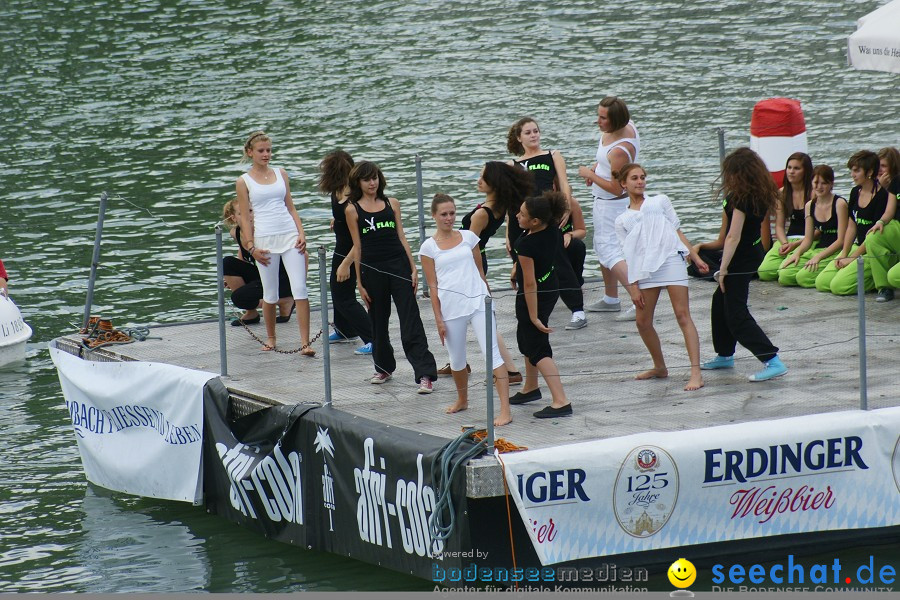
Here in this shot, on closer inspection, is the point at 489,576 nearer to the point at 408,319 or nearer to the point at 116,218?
the point at 408,319

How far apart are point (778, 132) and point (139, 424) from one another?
290 inches

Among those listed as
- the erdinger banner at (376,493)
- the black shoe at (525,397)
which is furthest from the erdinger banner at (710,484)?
the black shoe at (525,397)

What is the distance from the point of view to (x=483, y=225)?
10633mm

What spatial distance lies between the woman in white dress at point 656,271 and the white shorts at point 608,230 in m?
1.86

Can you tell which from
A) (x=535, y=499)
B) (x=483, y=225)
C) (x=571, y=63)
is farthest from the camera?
(x=571, y=63)

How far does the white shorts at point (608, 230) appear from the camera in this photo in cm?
1212

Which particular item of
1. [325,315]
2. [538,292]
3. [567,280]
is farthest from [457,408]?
[567,280]

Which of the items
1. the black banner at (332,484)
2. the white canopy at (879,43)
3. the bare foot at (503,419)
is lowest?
the black banner at (332,484)

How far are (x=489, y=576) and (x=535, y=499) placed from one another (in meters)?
0.62

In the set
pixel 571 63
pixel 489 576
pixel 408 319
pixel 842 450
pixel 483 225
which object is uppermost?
pixel 571 63

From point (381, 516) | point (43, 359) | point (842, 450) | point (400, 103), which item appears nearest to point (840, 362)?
point (842, 450)

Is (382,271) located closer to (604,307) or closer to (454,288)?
(454,288)

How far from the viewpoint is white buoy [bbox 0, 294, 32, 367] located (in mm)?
14633

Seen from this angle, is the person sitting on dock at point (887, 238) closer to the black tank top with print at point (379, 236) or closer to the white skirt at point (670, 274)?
the white skirt at point (670, 274)
